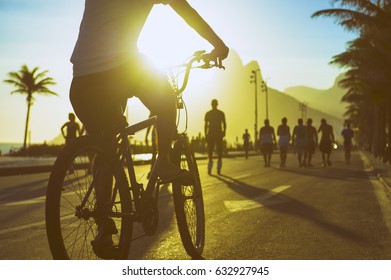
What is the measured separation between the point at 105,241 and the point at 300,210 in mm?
4570

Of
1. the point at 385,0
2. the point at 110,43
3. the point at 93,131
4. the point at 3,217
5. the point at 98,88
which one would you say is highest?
the point at 385,0

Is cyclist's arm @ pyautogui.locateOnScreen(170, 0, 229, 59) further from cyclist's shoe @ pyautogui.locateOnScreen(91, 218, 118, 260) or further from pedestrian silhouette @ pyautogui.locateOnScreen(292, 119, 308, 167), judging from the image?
pedestrian silhouette @ pyautogui.locateOnScreen(292, 119, 308, 167)

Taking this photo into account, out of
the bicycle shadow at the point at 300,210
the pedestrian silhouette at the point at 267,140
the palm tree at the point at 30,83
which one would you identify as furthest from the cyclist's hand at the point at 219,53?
the palm tree at the point at 30,83

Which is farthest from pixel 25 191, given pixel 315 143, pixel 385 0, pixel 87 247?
pixel 385 0

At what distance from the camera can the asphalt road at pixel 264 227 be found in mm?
4801

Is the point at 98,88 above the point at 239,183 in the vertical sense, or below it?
above

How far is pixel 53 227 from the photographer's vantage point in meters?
3.17

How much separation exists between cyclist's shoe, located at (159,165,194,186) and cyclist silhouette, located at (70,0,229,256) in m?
0.58

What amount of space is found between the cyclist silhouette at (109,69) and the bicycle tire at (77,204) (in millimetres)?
72

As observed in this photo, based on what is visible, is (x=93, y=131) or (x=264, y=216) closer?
(x=93, y=131)

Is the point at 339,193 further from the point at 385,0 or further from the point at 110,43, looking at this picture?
the point at 385,0
